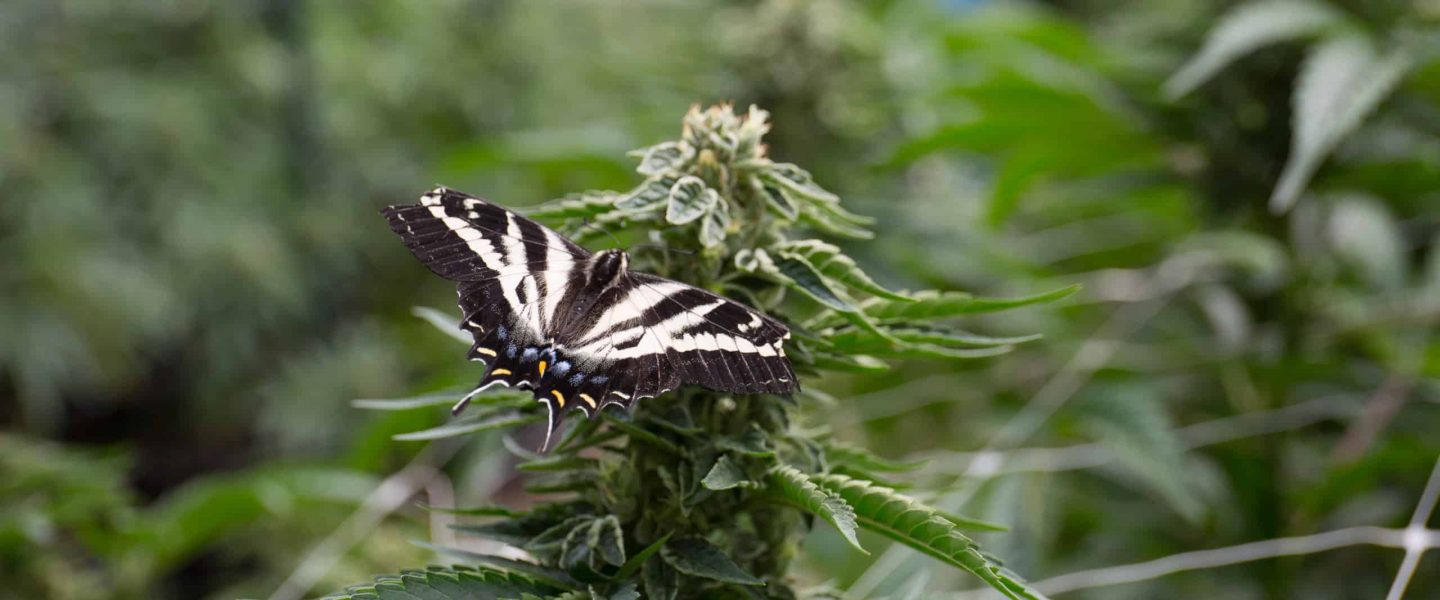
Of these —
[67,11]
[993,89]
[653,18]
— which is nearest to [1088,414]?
[993,89]

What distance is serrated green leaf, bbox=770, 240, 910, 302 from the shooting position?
1.55 ft

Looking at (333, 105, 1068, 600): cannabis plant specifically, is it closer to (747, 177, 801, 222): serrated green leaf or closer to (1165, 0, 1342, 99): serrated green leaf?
(747, 177, 801, 222): serrated green leaf

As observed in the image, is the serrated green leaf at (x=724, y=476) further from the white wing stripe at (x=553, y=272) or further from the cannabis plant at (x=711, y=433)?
the white wing stripe at (x=553, y=272)

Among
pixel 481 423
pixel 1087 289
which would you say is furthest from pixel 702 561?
pixel 1087 289

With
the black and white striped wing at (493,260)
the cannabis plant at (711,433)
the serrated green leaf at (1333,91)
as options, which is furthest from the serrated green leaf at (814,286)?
the serrated green leaf at (1333,91)

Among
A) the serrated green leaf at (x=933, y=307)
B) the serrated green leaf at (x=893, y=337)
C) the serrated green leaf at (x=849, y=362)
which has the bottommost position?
the serrated green leaf at (x=849, y=362)

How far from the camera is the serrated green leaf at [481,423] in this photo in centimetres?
48

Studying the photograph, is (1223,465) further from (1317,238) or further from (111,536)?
(111,536)

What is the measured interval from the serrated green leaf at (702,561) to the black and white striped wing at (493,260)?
13 centimetres

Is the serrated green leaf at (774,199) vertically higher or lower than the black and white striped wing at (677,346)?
higher

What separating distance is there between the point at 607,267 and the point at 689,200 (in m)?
0.07

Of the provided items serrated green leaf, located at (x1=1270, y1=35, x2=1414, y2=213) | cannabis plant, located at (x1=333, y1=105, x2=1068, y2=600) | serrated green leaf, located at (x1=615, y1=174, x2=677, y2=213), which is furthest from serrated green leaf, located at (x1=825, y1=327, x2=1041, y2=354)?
serrated green leaf, located at (x1=1270, y1=35, x2=1414, y2=213)

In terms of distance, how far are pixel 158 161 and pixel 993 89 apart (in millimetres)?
1948

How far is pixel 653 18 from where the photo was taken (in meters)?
2.63
